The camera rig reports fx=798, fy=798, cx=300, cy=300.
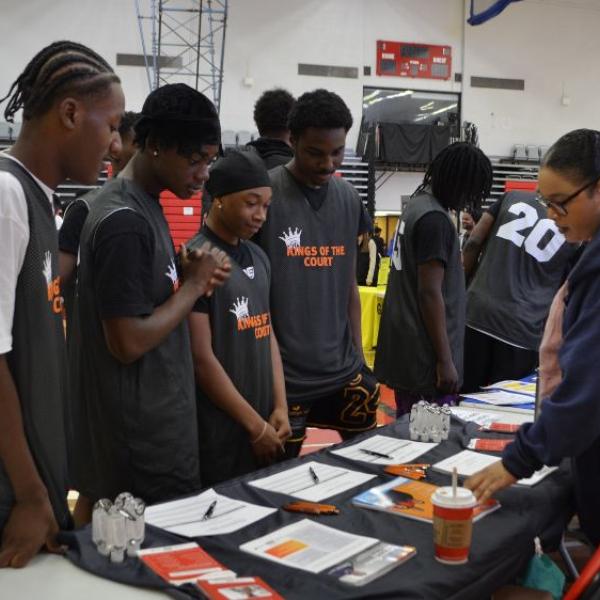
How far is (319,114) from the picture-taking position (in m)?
2.64

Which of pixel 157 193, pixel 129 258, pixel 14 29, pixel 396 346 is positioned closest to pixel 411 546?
pixel 129 258

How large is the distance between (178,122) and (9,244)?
74 cm

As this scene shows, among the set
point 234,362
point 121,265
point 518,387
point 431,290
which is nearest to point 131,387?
point 121,265

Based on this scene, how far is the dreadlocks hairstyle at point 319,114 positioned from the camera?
264cm

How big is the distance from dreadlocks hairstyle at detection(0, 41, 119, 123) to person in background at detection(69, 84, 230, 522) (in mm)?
344

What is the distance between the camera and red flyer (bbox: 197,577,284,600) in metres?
1.34

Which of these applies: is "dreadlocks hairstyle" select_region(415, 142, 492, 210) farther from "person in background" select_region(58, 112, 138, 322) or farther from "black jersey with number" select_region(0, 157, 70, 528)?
"black jersey with number" select_region(0, 157, 70, 528)

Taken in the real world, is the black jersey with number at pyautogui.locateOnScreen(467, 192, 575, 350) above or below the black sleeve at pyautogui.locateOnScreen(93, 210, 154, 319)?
below

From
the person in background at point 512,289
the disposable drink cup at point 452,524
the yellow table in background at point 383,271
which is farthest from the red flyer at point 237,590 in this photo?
the yellow table in background at point 383,271

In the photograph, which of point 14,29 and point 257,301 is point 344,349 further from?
point 14,29

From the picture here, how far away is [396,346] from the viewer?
322cm

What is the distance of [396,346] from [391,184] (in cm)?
1149

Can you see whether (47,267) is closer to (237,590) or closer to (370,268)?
(237,590)

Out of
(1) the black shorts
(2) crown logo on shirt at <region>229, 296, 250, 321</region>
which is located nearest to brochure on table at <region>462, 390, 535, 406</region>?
(1) the black shorts
